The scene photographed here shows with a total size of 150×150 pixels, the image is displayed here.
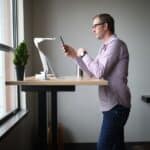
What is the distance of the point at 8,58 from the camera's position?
9.76 feet

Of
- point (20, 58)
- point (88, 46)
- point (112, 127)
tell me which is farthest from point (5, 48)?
point (88, 46)

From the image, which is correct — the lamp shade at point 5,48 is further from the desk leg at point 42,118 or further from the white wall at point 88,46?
the white wall at point 88,46

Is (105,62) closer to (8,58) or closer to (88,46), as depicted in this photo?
(8,58)

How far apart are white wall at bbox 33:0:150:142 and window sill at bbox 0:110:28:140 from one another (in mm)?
872

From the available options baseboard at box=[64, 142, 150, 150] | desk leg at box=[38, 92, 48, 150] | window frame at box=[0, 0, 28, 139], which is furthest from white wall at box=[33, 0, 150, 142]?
desk leg at box=[38, 92, 48, 150]

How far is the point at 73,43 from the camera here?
389 centimetres

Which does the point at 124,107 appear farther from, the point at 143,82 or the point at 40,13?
the point at 40,13

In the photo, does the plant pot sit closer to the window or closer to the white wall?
the window

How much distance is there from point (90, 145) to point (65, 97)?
69cm

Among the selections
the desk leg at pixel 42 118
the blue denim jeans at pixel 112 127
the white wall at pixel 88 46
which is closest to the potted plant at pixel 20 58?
the desk leg at pixel 42 118

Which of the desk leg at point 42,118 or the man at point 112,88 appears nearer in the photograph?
the man at point 112,88

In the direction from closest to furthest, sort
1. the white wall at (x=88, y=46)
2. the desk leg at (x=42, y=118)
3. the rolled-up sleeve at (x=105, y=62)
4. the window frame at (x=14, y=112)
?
1. the rolled-up sleeve at (x=105, y=62)
2. the desk leg at (x=42, y=118)
3. the window frame at (x=14, y=112)
4. the white wall at (x=88, y=46)

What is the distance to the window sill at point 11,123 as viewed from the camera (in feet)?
7.52

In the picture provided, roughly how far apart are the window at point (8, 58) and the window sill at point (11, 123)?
2.3 inches
